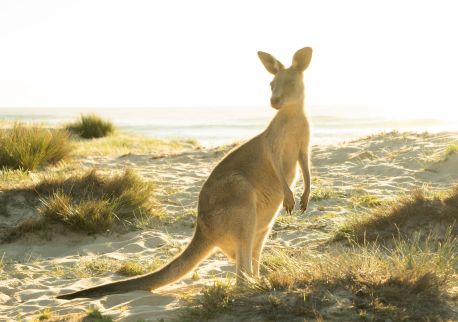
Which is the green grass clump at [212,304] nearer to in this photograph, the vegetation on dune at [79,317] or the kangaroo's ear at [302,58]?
the vegetation on dune at [79,317]

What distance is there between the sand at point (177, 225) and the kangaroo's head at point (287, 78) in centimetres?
155

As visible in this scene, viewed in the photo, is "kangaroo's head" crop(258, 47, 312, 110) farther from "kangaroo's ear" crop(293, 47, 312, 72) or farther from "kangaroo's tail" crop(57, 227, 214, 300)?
"kangaroo's tail" crop(57, 227, 214, 300)

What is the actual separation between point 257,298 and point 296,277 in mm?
341

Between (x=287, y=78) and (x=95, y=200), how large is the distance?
3450mm

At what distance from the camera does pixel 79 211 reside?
782 centimetres

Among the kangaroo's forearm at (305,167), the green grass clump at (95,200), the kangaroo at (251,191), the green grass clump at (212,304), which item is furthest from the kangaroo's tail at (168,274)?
the green grass clump at (95,200)

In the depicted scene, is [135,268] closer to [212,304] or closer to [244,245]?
[244,245]

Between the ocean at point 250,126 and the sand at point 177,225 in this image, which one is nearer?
the sand at point 177,225

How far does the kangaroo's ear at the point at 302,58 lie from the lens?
18.6 ft

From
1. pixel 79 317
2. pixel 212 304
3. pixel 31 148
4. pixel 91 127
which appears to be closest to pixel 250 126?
pixel 91 127

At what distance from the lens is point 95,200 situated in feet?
26.6

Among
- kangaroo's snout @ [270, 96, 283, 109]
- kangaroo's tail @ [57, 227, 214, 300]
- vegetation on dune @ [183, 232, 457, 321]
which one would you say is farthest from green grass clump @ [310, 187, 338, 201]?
vegetation on dune @ [183, 232, 457, 321]

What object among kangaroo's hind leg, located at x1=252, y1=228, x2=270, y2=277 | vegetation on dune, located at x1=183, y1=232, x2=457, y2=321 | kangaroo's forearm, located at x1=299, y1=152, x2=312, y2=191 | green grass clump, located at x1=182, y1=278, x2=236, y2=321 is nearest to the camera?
vegetation on dune, located at x1=183, y1=232, x2=457, y2=321

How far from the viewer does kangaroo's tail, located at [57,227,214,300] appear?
5137 mm
